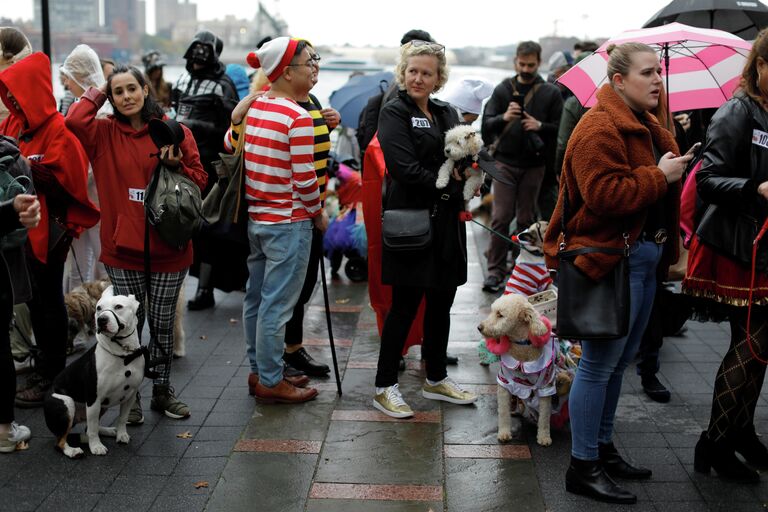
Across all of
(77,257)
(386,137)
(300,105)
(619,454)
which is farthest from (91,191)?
(619,454)

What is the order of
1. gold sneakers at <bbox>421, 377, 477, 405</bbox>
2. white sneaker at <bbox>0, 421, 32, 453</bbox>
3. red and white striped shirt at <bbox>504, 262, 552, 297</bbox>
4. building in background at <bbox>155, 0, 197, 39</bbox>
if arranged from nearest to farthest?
white sneaker at <bbox>0, 421, 32, 453</bbox> < gold sneakers at <bbox>421, 377, 477, 405</bbox> < red and white striped shirt at <bbox>504, 262, 552, 297</bbox> < building in background at <bbox>155, 0, 197, 39</bbox>

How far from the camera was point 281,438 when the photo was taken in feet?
14.8

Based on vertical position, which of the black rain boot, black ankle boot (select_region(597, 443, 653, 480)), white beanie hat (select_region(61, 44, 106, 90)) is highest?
white beanie hat (select_region(61, 44, 106, 90))

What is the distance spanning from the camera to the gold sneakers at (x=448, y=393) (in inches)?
196

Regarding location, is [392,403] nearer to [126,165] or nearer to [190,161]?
[190,161]

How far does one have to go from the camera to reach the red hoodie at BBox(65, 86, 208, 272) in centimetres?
453

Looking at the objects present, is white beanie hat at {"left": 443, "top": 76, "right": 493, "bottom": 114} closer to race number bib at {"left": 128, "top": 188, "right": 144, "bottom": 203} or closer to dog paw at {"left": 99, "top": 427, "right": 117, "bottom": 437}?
race number bib at {"left": 128, "top": 188, "right": 144, "bottom": 203}

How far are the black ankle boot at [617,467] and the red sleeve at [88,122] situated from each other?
3.00 meters

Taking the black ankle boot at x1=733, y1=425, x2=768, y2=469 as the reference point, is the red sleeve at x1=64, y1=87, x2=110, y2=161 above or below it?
above

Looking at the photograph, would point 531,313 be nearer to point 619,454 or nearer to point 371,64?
point 619,454

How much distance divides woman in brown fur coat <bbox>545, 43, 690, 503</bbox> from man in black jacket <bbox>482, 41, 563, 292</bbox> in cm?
397

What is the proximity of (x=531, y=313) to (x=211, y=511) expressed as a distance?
1840mm

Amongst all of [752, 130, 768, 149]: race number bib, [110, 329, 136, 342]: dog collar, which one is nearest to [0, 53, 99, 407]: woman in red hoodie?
[110, 329, 136, 342]: dog collar

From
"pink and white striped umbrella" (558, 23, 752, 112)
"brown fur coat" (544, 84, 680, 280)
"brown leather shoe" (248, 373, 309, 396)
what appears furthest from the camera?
"brown leather shoe" (248, 373, 309, 396)
